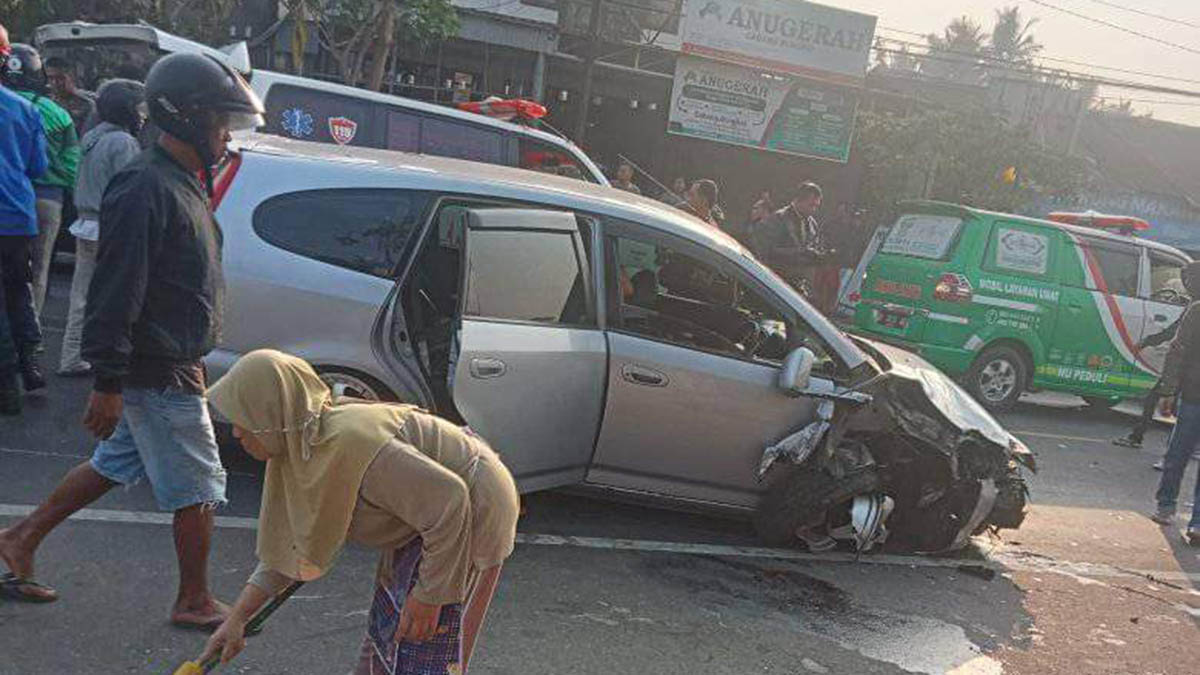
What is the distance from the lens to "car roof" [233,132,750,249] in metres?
4.54

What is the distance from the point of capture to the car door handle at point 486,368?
4.03m

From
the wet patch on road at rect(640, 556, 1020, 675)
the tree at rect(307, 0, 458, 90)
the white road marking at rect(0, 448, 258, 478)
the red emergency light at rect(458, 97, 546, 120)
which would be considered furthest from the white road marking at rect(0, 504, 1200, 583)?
the tree at rect(307, 0, 458, 90)

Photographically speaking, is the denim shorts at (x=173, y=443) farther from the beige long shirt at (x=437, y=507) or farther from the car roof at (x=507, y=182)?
the car roof at (x=507, y=182)

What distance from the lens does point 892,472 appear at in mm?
4891

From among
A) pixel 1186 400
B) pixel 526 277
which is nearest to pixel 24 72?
pixel 526 277

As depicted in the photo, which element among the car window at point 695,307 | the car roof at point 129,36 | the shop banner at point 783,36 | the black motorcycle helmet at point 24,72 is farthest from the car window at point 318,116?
the shop banner at point 783,36

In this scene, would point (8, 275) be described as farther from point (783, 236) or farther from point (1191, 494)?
point (1191, 494)

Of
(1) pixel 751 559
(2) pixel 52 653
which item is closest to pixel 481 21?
(1) pixel 751 559

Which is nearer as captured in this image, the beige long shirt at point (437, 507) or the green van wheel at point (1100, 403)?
the beige long shirt at point (437, 507)

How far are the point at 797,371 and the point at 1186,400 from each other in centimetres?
348

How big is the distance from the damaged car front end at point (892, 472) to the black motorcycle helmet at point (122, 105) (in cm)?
408

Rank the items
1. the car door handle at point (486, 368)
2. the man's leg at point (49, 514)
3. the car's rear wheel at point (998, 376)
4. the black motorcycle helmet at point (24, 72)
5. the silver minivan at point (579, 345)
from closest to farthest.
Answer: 1. the man's leg at point (49, 514)
2. the car door handle at point (486, 368)
3. the silver minivan at point (579, 345)
4. the black motorcycle helmet at point (24, 72)
5. the car's rear wheel at point (998, 376)

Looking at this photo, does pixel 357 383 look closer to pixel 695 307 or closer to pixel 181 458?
pixel 181 458

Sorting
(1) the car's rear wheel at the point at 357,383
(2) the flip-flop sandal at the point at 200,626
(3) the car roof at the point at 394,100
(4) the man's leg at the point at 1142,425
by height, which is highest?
(3) the car roof at the point at 394,100
